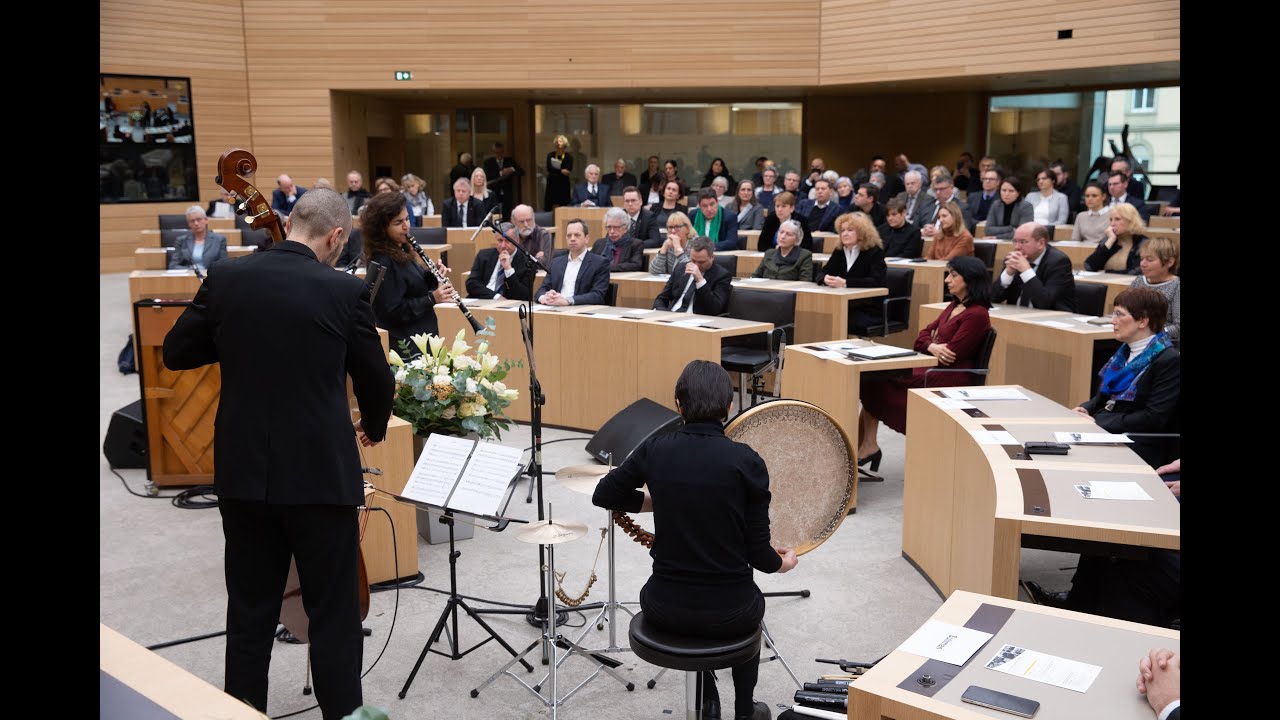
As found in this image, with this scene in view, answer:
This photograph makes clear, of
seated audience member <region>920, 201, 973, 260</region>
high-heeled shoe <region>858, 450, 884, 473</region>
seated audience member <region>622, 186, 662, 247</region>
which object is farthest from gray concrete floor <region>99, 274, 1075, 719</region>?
seated audience member <region>622, 186, 662, 247</region>

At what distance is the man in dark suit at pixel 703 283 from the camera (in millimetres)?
7781

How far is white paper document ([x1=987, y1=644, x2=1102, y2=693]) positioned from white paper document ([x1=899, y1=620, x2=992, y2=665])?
6 centimetres

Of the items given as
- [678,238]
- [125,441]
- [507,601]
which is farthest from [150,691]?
[678,238]

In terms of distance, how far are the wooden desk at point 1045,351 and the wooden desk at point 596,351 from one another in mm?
1576

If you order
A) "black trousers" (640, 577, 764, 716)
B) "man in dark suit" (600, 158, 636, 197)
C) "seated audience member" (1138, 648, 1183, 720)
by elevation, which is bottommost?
"black trousers" (640, 577, 764, 716)

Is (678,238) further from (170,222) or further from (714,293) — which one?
(170,222)

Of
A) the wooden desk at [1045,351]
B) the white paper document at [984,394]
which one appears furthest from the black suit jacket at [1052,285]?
the white paper document at [984,394]

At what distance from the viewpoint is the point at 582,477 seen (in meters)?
3.59

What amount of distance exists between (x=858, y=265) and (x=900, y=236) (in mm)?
1832

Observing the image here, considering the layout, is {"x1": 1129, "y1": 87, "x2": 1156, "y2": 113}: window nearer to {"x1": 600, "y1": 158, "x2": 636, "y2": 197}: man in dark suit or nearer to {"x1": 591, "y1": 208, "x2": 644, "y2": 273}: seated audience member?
{"x1": 600, "y1": 158, "x2": 636, "y2": 197}: man in dark suit

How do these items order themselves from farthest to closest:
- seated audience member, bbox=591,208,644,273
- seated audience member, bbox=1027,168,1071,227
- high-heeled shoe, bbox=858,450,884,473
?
1. seated audience member, bbox=1027,168,1071,227
2. seated audience member, bbox=591,208,644,273
3. high-heeled shoe, bbox=858,450,884,473

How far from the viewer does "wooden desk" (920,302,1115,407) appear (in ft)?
20.8
